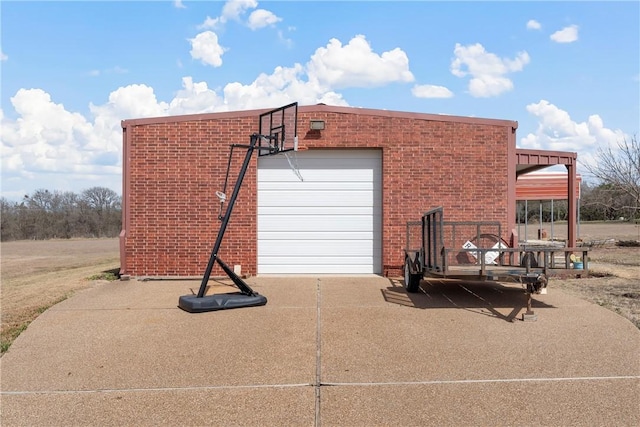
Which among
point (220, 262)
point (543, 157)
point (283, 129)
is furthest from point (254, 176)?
point (543, 157)

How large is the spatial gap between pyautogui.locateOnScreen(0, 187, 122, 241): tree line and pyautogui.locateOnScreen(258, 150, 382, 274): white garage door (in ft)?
149

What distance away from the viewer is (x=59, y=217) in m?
54.6

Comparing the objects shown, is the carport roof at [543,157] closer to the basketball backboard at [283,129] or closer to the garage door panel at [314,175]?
the garage door panel at [314,175]

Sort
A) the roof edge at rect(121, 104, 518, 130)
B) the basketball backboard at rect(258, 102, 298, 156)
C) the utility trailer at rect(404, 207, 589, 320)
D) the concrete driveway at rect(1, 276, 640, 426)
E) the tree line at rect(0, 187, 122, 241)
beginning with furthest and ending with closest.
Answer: the tree line at rect(0, 187, 122, 241)
the roof edge at rect(121, 104, 518, 130)
the basketball backboard at rect(258, 102, 298, 156)
the utility trailer at rect(404, 207, 589, 320)
the concrete driveway at rect(1, 276, 640, 426)

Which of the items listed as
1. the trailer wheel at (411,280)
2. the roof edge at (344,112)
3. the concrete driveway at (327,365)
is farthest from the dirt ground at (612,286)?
the roof edge at (344,112)

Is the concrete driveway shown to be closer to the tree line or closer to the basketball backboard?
the basketball backboard

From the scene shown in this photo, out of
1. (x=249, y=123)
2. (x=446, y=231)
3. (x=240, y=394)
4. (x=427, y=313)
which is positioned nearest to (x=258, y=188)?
(x=249, y=123)

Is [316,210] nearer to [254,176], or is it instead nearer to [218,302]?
[254,176]

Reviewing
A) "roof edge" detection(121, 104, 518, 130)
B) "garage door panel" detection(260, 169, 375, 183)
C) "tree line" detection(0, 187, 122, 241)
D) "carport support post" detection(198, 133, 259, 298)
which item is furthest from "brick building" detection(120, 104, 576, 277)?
"tree line" detection(0, 187, 122, 241)

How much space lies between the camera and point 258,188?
12.8m

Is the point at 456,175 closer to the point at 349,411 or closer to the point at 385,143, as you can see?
the point at 385,143

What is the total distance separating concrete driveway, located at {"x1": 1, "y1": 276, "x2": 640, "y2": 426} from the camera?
4.85 metres

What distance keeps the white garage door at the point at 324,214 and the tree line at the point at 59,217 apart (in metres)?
45.6

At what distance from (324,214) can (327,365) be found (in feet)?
22.8
